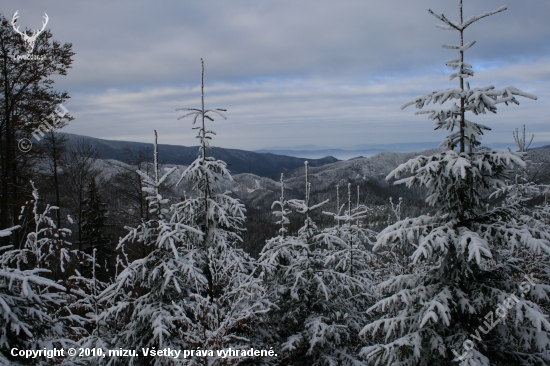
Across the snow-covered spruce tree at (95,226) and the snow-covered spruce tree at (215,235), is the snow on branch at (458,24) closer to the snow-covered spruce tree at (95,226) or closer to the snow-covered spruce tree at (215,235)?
the snow-covered spruce tree at (215,235)

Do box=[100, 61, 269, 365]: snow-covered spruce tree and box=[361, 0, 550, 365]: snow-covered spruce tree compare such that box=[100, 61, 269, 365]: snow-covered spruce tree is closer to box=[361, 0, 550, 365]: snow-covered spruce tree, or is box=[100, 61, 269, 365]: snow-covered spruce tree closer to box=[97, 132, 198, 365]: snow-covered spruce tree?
box=[97, 132, 198, 365]: snow-covered spruce tree

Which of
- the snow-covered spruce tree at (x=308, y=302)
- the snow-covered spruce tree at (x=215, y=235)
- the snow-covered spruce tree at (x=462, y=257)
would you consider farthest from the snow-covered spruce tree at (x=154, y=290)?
the snow-covered spruce tree at (x=462, y=257)

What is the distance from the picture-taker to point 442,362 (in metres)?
5.95

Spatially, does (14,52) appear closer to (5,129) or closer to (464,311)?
(5,129)

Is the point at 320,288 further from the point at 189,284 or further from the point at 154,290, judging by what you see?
the point at 154,290

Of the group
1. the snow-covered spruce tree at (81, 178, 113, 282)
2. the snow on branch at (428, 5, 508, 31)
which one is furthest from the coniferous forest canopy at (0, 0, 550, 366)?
the snow-covered spruce tree at (81, 178, 113, 282)

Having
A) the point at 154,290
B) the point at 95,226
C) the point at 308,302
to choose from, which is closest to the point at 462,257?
the point at 308,302

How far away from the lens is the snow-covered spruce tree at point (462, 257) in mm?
5359

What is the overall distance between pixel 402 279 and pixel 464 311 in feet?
3.97

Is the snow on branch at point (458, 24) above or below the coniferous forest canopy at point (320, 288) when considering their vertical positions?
above

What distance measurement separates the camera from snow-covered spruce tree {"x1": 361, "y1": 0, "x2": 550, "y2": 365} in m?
5.36

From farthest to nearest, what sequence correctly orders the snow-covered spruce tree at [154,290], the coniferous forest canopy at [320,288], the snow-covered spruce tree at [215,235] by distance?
the snow-covered spruce tree at [215,235] → the snow-covered spruce tree at [154,290] → the coniferous forest canopy at [320,288]

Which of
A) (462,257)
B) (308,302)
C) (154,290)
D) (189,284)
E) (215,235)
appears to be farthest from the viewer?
(308,302)

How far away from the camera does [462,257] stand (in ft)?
18.6
